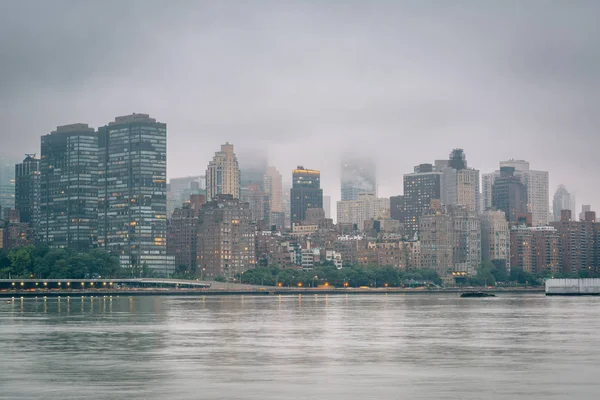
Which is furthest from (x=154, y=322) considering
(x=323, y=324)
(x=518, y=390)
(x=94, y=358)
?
(x=518, y=390)

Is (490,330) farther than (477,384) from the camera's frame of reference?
Yes

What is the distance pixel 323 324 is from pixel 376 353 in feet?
144

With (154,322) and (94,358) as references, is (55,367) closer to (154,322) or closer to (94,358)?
(94,358)

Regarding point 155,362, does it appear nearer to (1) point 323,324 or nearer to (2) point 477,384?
(2) point 477,384

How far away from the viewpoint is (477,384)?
53844 millimetres

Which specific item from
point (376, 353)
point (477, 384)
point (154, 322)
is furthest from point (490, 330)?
point (477, 384)

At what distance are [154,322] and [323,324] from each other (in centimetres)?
2070

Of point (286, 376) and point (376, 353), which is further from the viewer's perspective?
point (376, 353)

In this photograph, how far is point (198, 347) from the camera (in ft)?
259

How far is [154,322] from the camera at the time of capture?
12356 cm

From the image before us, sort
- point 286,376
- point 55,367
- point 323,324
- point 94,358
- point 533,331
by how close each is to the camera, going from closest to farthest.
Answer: point 286,376
point 55,367
point 94,358
point 533,331
point 323,324

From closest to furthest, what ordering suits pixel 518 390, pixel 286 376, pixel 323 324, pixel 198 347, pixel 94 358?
pixel 518 390, pixel 286 376, pixel 94 358, pixel 198 347, pixel 323 324

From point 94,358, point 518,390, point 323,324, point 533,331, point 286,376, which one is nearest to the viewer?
point 518,390

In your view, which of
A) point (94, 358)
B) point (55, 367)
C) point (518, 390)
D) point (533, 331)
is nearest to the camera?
point (518, 390)
